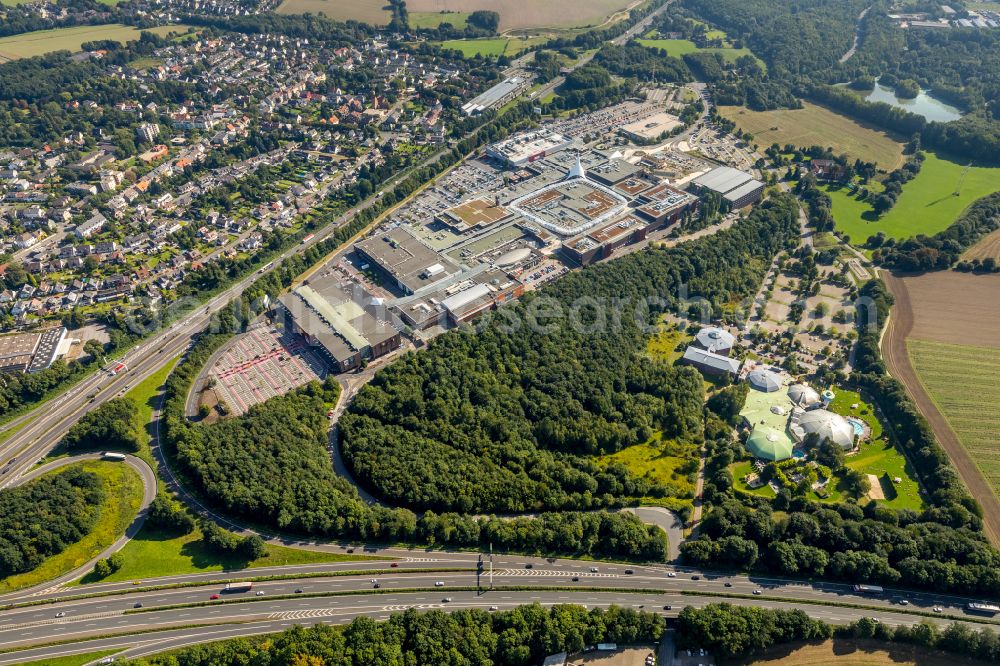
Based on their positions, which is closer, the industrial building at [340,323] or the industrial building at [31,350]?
the industrial building at [31,350]

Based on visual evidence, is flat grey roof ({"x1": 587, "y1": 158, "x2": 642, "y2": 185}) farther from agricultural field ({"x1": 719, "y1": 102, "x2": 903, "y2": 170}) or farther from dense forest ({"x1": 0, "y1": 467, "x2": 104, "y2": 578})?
dense forest ({"x1": 0, "y1": 467, "x2": 104, "y2": 578})

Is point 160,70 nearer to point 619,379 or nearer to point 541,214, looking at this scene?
point 541,214

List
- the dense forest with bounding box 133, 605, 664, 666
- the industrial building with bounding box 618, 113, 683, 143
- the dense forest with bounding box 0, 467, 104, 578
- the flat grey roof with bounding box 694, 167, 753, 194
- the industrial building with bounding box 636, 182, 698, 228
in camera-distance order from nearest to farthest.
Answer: the dense forest with bounding box 133, 605, 664, 666 < the dense forest with bounding box 0, 467, 104, 578 < the industrial building with bounding box 636, 182, 698, 228 < the flat grey roof with bounding box 694, 167, 753, 194 < the industrial building with bounding box 618, 113, 683, 143

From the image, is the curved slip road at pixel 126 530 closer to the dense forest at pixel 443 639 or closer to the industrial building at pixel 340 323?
the dense forest at pixel 443 639

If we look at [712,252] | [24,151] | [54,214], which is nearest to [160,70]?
[24,151]

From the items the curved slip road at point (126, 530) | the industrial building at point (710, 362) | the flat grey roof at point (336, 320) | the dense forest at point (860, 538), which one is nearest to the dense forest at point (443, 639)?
the dense forest at point (860, 538)

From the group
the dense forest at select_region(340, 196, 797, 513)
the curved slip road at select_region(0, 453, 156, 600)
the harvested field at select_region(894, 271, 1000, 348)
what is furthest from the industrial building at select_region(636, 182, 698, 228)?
the curved slip road at select_region(0, 453, 156, 600)

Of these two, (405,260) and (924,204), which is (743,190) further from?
(405,260)
